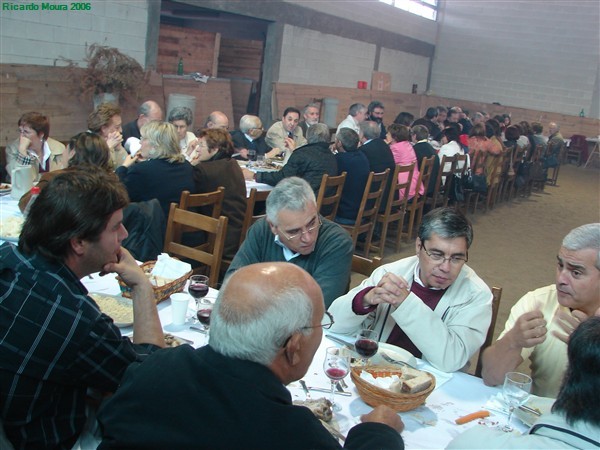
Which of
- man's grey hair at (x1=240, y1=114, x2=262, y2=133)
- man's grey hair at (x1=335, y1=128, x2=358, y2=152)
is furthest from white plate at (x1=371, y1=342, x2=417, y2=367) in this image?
man's grey hair at (x1=240, y1=114, x2=262, y2=133)

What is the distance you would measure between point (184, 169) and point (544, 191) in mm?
8889

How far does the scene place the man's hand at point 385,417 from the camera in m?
A: 1.67

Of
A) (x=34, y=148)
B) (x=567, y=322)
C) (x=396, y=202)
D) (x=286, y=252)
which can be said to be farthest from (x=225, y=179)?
(x=567, y=322)

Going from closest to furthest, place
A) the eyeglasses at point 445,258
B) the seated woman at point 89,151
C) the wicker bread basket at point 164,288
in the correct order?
the eyeglasses at point 445,258, the wicker bread basket at point 164,288, the seated woman at point 89,151

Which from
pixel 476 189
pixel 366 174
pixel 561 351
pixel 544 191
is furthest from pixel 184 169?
pixel 544 191

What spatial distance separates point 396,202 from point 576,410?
5.04m

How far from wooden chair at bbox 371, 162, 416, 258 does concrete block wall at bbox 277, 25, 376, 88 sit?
5.43 m

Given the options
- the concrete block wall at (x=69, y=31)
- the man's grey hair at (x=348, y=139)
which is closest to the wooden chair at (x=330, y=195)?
the man's grey hair at (x=348, y=139)

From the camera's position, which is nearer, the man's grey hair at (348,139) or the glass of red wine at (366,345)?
the glass of red wine at (366,345)

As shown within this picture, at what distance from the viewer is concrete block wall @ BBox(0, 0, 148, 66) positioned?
22.1 feet

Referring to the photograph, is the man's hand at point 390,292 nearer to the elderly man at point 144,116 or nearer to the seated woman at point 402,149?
the elderly man at point 144,116

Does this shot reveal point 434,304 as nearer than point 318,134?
Yes

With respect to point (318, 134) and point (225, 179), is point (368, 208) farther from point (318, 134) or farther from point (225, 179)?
point (225, 179)

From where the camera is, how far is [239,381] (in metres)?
1.28
